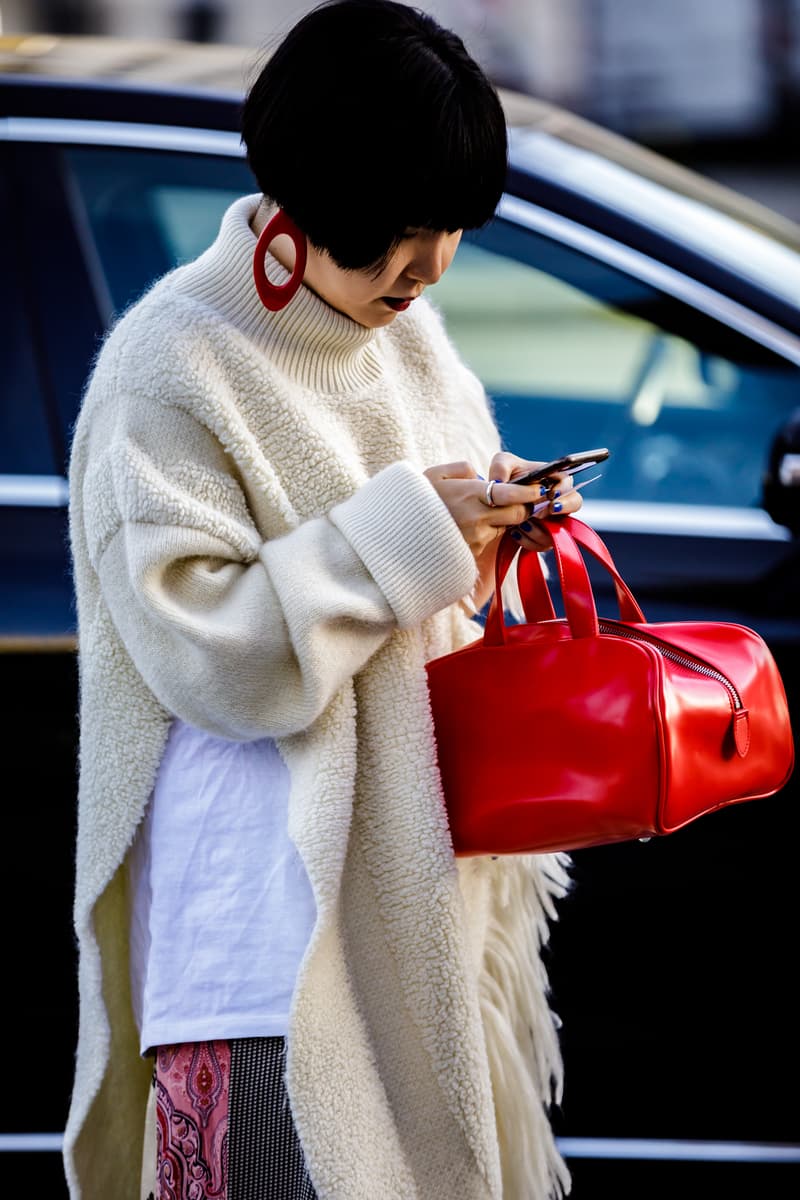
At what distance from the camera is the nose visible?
4.39 ft

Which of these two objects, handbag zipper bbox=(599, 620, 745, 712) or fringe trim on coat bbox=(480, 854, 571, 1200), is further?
fringe trim on coat bbox=(480, 854, 571, 1200)

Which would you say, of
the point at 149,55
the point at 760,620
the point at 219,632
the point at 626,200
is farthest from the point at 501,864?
the point at 149,55

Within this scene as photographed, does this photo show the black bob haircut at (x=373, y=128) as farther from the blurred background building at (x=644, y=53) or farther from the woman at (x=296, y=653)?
the blurred background building at (x=644, y=53)

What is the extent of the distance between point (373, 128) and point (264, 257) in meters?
0.16

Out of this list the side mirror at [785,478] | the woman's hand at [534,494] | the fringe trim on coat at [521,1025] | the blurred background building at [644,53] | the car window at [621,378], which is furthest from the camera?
the blurred background building at [644,53]

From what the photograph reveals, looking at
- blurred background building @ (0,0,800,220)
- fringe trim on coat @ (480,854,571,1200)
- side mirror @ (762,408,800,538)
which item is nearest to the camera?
fringe trim on coat @ (480,854,571,1200)

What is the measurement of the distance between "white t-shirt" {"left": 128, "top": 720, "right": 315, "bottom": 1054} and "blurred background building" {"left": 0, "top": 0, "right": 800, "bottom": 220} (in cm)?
1467

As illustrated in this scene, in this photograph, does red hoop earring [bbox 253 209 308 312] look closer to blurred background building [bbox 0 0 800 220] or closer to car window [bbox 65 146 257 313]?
car window [bbox 65 146 257 313]

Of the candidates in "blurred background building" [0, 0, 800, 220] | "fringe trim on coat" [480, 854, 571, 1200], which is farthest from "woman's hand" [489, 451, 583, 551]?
"blurred background building" [0, 0, 800, 220]

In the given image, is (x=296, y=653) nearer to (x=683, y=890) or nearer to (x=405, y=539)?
(x=405, y=539)

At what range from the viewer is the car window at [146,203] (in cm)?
222

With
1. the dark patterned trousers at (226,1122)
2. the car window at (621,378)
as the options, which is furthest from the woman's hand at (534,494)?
the car window at (621,378)

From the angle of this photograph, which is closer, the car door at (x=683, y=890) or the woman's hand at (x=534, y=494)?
the woman's hand at (x=534, y=494)

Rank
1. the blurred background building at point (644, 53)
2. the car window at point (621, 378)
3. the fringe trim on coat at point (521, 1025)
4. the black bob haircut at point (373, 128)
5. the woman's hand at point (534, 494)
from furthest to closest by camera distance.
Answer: the blurred background building at point (644, 53), the car window at point (621, 378), the fringe trim on coat at point (521, 1025), the woman's hand at point (534, 494), the black bob haircut at point (373, 128)
